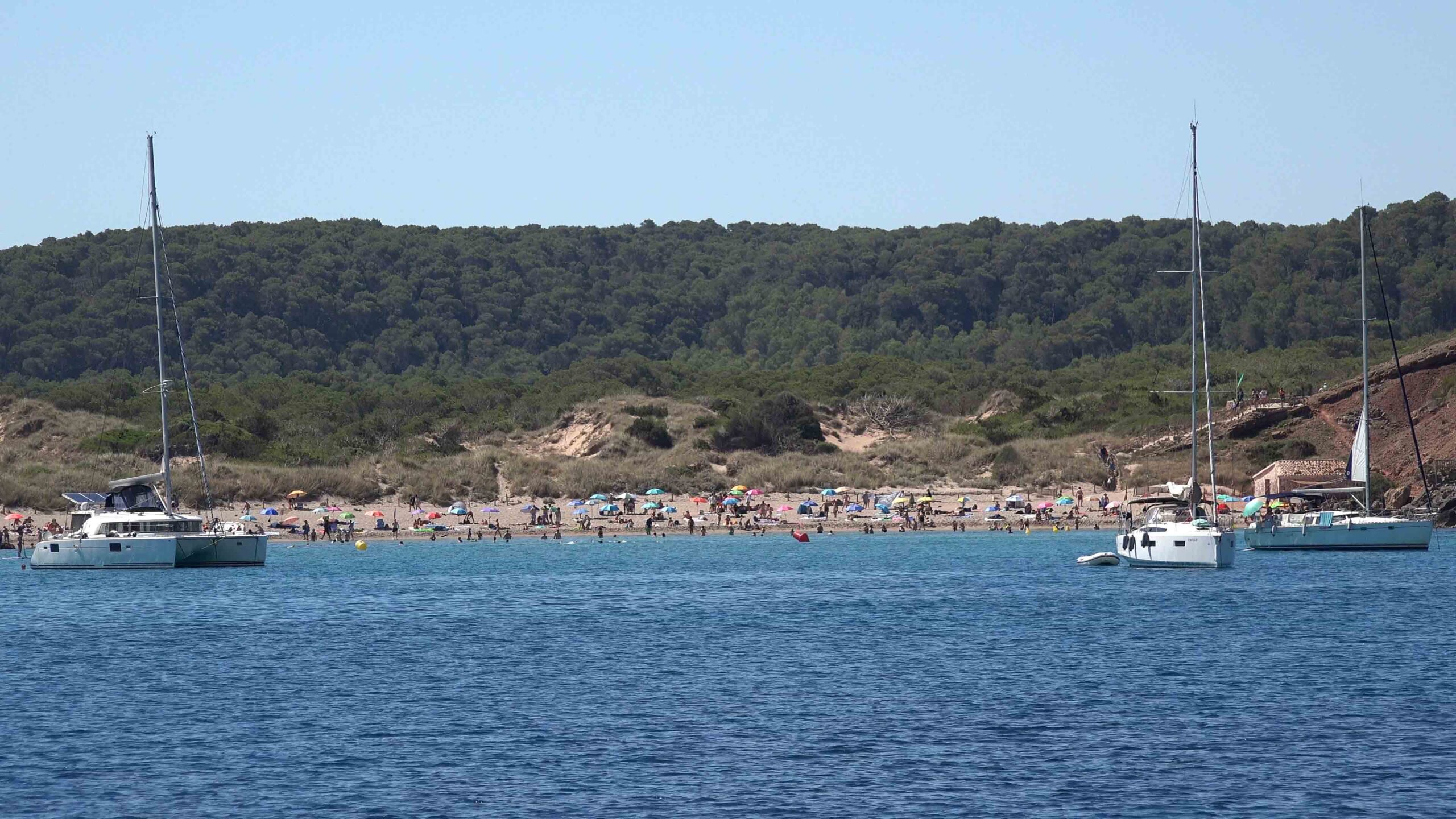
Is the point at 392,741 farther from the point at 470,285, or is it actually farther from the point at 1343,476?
the point at 470,285

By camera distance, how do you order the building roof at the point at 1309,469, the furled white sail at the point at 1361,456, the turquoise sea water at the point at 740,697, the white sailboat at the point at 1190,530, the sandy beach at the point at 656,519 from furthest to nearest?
the sandy beach at the point at 656,519 < the building roof at the point at 1309,469 < the furled white sail at the point at 1361,456 < the white sailboat at the point at 1190,530 < the turquoise sea water at the point at 740,697

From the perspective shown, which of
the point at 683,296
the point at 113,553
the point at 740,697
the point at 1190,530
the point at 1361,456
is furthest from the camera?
the point at 683,296

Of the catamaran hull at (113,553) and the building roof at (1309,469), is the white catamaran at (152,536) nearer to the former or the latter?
the catamaran hull at (113,553)

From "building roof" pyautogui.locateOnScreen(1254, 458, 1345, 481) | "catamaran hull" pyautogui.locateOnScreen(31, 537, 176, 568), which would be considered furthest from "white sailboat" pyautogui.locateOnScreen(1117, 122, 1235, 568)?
"catamaran hull" pyautogui.locateOnScreen(31, 537, 176, 568)

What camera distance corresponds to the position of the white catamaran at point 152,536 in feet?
203

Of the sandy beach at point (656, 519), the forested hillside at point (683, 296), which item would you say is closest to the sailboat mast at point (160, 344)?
the sandy beach at point (656, 519)

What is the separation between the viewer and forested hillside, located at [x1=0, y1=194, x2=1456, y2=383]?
148 m

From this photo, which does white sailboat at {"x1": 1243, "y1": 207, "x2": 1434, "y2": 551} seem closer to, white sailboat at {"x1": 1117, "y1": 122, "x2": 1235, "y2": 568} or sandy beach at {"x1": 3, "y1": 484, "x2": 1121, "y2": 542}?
white sailboat at {"x1": 1117, "y1": 122, "x2": 1235, "y2": 568}

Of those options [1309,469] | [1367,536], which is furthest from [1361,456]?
[1309,469]

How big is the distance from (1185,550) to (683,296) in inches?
4753

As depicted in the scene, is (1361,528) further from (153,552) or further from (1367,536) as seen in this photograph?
(153,552)

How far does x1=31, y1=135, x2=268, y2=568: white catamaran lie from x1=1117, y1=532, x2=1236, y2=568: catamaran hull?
31.0 metres

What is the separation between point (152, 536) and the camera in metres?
61.7

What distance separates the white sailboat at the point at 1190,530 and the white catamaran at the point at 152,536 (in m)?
30.9
